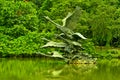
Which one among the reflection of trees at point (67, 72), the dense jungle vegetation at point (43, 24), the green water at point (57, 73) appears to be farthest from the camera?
the dense jungle vegetation at point (43, 24)

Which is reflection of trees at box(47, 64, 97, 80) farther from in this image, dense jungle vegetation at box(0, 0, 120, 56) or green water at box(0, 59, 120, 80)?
dense jungle vegetation at box(0, 0, 120, 56)

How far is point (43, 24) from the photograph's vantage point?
104 ft

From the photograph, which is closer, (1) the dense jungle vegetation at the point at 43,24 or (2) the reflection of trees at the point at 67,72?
(2) the reflection of trees at the point at 67,72

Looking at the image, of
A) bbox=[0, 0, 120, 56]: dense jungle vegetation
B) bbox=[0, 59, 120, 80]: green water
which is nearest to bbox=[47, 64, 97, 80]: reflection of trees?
bbox=[0, 59, 120, 80]: green water

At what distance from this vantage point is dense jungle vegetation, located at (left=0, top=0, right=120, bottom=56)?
24.6m

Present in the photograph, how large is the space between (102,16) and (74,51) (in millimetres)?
9860

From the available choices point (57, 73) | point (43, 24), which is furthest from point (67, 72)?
point (43, 24)

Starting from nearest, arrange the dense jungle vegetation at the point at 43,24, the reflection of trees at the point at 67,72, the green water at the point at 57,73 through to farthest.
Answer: the green water at the point at 57,73 → the reflection of trees at the point at 67,72 → the dense jungle vegetation at the point at 43,24

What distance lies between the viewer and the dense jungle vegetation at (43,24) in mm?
24641

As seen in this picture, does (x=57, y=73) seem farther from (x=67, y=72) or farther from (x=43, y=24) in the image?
(x=43, y=24)

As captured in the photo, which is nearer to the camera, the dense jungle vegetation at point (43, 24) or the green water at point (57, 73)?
the green water at point (57, 73)

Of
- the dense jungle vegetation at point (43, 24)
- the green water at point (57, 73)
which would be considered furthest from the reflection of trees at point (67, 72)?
the dense jungle vegetation at point (43, 24)

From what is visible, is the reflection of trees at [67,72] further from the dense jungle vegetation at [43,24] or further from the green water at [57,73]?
the dense jungle vegetation at [43,24]

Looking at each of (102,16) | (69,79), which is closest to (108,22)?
(102,16)
